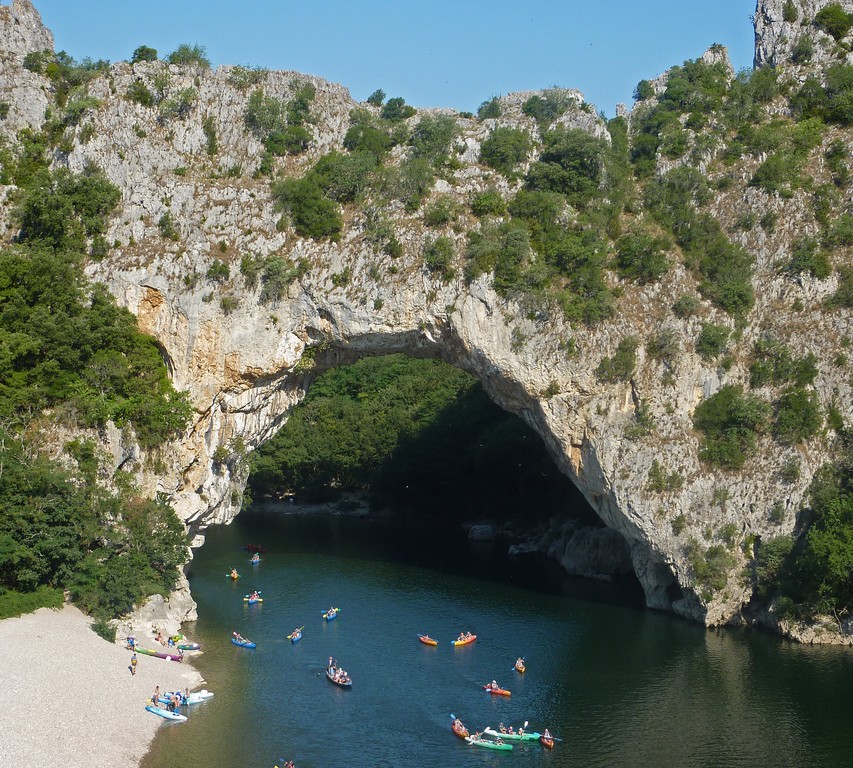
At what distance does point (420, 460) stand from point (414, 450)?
117 centimetres

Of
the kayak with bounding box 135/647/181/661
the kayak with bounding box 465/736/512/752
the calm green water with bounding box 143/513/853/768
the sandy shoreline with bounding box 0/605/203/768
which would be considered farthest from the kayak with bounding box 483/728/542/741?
the kayak with bounding box 135/647/181/661

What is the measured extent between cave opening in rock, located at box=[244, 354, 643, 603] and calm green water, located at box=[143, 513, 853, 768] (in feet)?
53.5

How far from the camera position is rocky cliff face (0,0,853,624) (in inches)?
1801

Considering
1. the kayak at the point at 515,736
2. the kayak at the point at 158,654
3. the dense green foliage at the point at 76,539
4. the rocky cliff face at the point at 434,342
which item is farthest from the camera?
the rocky cliff face at the point at 434,342

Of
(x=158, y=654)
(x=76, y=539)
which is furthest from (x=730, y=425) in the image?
(x=76, y=539)

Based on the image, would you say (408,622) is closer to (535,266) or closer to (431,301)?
→ (431,301)

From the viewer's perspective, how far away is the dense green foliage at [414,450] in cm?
7481

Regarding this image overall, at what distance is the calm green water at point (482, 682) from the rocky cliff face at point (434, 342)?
194 inches

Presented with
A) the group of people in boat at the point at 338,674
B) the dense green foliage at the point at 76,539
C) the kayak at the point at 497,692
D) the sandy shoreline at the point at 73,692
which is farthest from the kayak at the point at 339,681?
the dense green foliage at the point at 76,539

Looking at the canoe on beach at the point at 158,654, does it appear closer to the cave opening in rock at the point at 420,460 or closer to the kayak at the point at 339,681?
the kayak at the point at 339,681

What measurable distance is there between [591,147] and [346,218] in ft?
45.0

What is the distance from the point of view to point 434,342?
49.2 m

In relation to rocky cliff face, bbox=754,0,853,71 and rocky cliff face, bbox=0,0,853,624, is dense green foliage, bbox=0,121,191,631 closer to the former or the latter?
rocky cliff face, bbox=0,0,853,624

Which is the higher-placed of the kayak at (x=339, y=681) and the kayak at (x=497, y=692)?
the kayak at (x=497, y=692)
